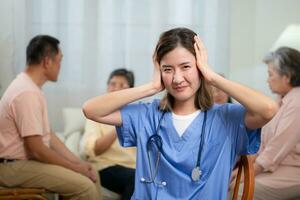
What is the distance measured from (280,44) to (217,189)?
2372 millimetres

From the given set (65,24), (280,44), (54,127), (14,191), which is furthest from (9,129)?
(280,44)

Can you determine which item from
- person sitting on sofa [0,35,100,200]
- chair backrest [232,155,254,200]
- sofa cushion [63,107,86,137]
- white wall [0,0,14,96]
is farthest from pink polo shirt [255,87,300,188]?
white wall [0,0,14,96]

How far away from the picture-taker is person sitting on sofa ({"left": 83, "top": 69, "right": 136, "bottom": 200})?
2469mm

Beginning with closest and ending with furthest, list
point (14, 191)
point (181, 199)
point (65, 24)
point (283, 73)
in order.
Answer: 1. point (181, 199)
2. point (14, 191)
3. point (283, 73)
4. point (65, 24)

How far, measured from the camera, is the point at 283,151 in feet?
7.11

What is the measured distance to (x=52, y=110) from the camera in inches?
133

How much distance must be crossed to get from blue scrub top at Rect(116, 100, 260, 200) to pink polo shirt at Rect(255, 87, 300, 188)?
2.76 ft

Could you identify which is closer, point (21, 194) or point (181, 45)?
point (181, 45)

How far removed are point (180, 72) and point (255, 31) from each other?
7.64 feet

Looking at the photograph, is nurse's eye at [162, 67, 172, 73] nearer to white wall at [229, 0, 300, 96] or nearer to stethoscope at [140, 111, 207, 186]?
stethoscope at [140, 111, 207, 186]

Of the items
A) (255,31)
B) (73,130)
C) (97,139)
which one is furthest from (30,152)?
(255,31)

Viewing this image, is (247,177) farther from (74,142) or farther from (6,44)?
(6,44)

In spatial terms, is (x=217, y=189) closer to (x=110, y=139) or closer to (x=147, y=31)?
(x=110, y=139)

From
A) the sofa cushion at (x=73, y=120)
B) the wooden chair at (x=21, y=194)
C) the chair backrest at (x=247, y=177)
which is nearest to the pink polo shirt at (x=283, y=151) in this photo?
the chair backrest at (x=247, y=177)
